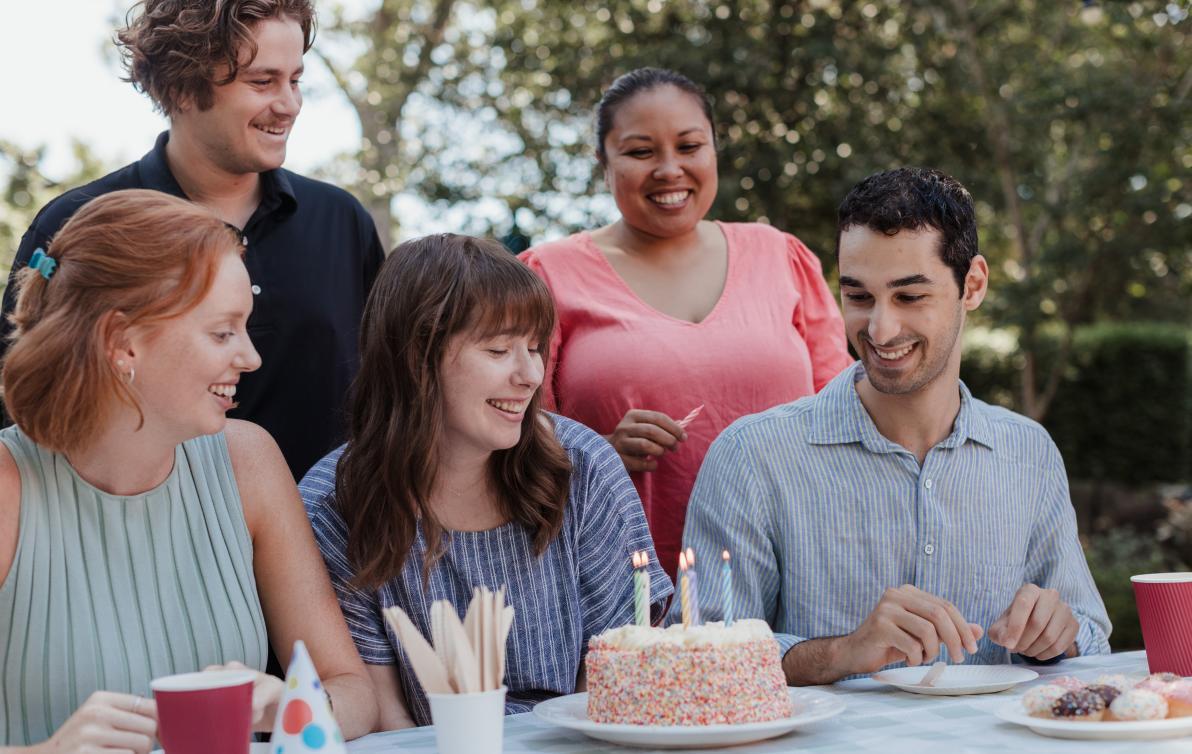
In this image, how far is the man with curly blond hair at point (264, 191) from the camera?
3254 mm

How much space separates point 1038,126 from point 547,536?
739cm

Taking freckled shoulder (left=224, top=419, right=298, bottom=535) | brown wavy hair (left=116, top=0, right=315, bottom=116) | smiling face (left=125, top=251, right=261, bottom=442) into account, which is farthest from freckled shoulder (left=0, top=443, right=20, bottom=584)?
brown wavy hair (left=116, top=0, right=315, bottom=116)

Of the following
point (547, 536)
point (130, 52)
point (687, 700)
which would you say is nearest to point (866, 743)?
point (687, 700)

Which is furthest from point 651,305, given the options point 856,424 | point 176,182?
point 176,182

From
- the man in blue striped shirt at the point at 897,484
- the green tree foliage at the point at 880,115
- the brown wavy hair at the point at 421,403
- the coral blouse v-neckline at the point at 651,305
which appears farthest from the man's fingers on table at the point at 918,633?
the green tree foliage at the point at 880,115

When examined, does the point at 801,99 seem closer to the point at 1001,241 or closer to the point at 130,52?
the point at 1001,241

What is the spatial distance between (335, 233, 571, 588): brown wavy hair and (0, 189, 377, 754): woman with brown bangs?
31 centimetres

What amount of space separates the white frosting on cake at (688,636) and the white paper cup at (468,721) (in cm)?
33

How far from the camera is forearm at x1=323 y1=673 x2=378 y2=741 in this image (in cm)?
241

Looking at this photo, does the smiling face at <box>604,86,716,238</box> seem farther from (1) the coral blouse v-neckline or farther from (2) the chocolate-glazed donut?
(2) the chocolate-glazed donut

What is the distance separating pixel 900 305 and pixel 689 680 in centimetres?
121

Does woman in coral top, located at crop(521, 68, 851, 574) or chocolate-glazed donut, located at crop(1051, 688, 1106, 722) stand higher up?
woman in coral top, located at crop(521, 68, 851, 574)

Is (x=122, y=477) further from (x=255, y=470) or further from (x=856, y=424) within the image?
(x=856, y=424)

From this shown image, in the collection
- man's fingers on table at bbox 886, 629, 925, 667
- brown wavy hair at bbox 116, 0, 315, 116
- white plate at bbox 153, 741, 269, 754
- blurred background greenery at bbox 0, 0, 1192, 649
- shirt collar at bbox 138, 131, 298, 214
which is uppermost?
blurred background greenery at bbox 0, 0, 1192, 649
